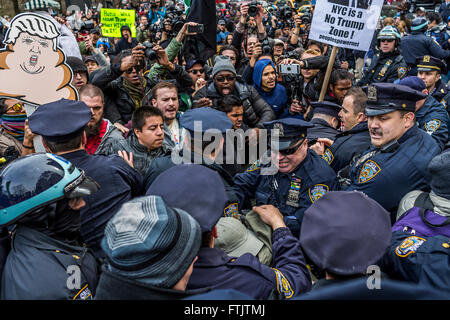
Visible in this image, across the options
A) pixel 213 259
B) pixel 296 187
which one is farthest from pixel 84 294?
pixel 296 187

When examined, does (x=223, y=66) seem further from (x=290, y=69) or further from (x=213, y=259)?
(x=213, y=259)

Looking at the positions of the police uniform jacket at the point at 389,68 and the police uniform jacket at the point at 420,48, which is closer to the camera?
the police uniform jacket at the point at 389,68

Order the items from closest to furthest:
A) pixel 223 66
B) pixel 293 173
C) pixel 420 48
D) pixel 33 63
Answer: pixel 293 173
pixel 33 63
pixel 223 66
pixel 420 48

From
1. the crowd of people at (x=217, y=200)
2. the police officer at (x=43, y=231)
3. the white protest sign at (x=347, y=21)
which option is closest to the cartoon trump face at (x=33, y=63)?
the crowd of people at (x=217, y=200)

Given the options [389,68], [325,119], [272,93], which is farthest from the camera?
[389,68]

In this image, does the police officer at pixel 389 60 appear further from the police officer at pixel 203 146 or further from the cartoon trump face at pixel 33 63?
the cartoon trump face at pixel 33 63

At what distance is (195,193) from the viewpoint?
1.57 metres

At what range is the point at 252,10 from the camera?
6133 mm

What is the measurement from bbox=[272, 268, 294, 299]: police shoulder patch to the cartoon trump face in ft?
8.17

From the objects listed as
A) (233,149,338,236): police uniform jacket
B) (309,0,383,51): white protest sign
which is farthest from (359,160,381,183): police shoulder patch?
(309,0,383,51): white protest sign

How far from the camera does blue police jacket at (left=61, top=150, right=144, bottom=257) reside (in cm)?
216

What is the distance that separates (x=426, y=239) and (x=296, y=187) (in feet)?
3.24

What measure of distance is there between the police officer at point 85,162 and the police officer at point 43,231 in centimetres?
33

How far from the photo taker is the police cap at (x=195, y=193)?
1.53m
